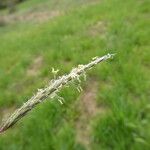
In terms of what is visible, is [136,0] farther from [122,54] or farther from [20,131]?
[20,131]

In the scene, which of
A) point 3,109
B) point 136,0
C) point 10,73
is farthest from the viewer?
point 136,0

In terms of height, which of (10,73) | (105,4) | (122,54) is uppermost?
(122,54)

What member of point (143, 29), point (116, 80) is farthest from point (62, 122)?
point (143, 29)

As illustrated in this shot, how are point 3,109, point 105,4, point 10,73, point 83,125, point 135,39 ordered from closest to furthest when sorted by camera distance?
point 83,125, point 3,109, point 135,39, point 10,73, point 105,4

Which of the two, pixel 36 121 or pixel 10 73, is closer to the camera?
pixel 36 121

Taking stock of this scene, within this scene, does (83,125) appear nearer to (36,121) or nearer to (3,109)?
(36,121)

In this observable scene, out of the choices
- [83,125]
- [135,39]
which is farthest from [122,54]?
[83,125]

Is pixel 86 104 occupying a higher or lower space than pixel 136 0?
higher
